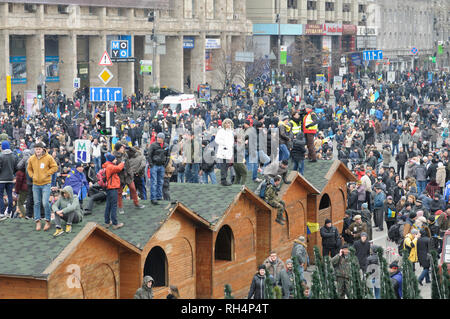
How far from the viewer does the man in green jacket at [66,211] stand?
53.4 feet

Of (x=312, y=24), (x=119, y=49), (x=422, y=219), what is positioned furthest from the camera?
(x=312, y=24)

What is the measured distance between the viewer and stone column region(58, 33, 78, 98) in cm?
6631

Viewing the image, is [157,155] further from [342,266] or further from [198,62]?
[198,62]

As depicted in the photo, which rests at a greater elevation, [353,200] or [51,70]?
[51,70]

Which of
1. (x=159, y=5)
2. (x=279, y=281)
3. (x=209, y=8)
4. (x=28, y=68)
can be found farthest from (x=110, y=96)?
(x=209, y=8)

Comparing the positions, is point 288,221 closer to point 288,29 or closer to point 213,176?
point 213,176

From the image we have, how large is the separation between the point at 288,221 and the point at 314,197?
1.43 meters

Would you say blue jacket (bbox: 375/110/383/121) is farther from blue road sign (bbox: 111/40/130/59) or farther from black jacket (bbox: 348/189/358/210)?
black jacket (bbox: 348/189/358/210)

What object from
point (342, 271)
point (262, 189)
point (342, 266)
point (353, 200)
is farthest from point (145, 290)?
point (353, 200)

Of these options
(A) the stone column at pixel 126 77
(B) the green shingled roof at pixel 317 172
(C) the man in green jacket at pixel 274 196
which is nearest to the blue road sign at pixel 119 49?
(B) the green shingled roof at pixel 317 172

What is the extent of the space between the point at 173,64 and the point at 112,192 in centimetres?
6134

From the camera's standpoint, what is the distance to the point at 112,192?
17422mm

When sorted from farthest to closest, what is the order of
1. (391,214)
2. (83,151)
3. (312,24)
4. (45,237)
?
(312,24)
(83,151)
(391,214)
(45,237)

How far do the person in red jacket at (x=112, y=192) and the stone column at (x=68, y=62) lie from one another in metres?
49.6
